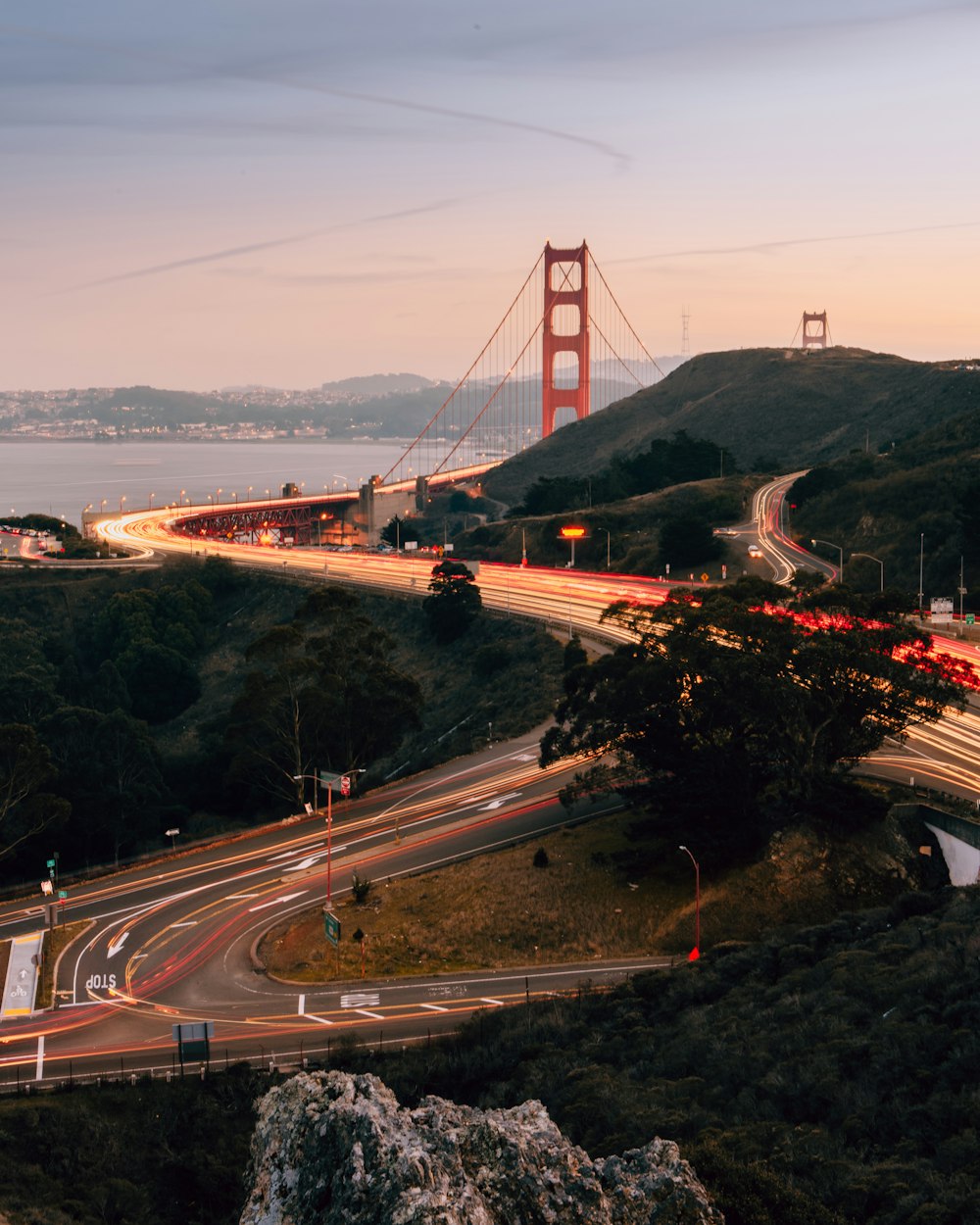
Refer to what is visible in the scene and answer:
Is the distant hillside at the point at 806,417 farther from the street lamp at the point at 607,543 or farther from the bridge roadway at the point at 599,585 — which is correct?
the street lamp at the point at 607,543

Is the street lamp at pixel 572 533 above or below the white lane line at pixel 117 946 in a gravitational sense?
above

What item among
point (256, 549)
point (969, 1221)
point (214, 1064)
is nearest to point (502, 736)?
point (214, 1064)

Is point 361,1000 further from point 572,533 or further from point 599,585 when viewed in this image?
point 572,533

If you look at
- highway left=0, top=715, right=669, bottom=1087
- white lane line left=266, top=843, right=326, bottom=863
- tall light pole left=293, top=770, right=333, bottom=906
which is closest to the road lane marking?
highway left=0, top=715, right=669, bottom=1087

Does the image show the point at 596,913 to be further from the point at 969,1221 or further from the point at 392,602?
the point at 392,602

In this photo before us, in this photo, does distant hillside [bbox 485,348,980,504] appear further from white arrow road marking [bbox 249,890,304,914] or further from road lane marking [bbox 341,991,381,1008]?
road lane marking [bbox 341,991,381,1008]

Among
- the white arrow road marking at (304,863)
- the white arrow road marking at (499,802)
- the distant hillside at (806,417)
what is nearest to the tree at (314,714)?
the white arrow road marking at (304,863)
